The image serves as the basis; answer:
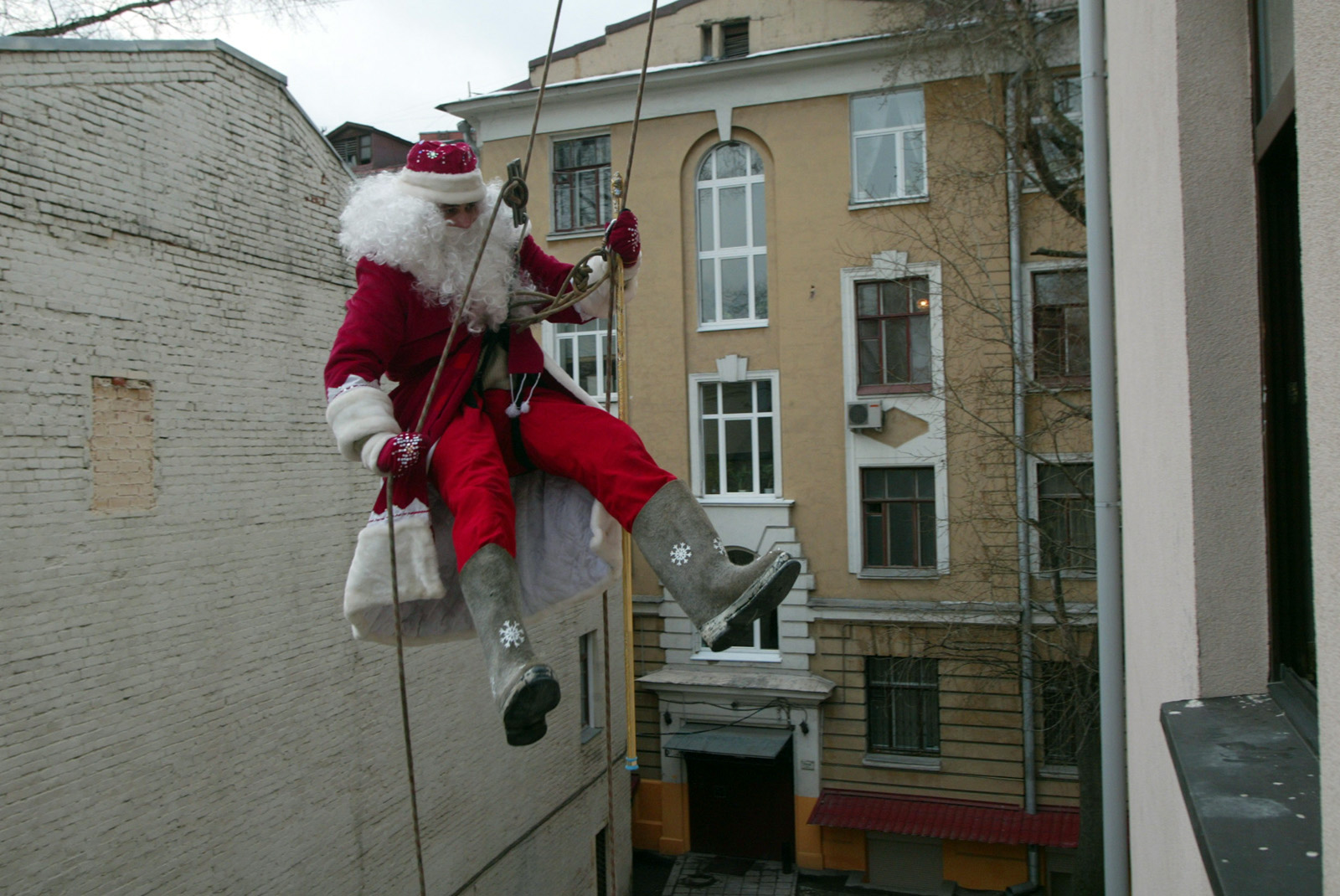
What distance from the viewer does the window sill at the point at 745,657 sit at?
17906 mm

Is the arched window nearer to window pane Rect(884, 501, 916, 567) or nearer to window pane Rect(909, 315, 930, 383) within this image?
window pane Rect(909, 315, 930, 383)

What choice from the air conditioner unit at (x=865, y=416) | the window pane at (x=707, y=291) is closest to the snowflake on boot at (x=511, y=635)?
the air conditioner unit at (x=865, y=416)

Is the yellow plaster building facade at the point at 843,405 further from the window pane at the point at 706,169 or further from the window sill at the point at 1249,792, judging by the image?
the window sill at the point at 1249,792

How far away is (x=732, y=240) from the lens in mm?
17953

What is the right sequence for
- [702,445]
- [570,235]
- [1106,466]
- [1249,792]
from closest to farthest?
1. [1249,792]
2. [1106,466]
3. [702,445]
4. [570,235]

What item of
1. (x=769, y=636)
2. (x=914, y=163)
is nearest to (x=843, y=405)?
(x=914, y=163)

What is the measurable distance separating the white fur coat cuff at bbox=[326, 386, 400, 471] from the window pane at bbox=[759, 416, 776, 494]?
47.7ft

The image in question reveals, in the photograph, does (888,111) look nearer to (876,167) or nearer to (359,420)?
(876,167)

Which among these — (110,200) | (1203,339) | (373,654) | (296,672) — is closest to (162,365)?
(110,200)

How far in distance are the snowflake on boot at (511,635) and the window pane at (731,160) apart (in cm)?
1549

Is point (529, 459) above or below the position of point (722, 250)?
below

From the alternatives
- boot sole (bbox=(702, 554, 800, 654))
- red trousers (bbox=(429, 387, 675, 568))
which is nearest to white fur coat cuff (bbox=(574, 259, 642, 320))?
red trousers (bbox=(429, 387, 675, 568))

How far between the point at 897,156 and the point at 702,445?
5.70 meters

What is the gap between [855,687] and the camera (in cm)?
1739
